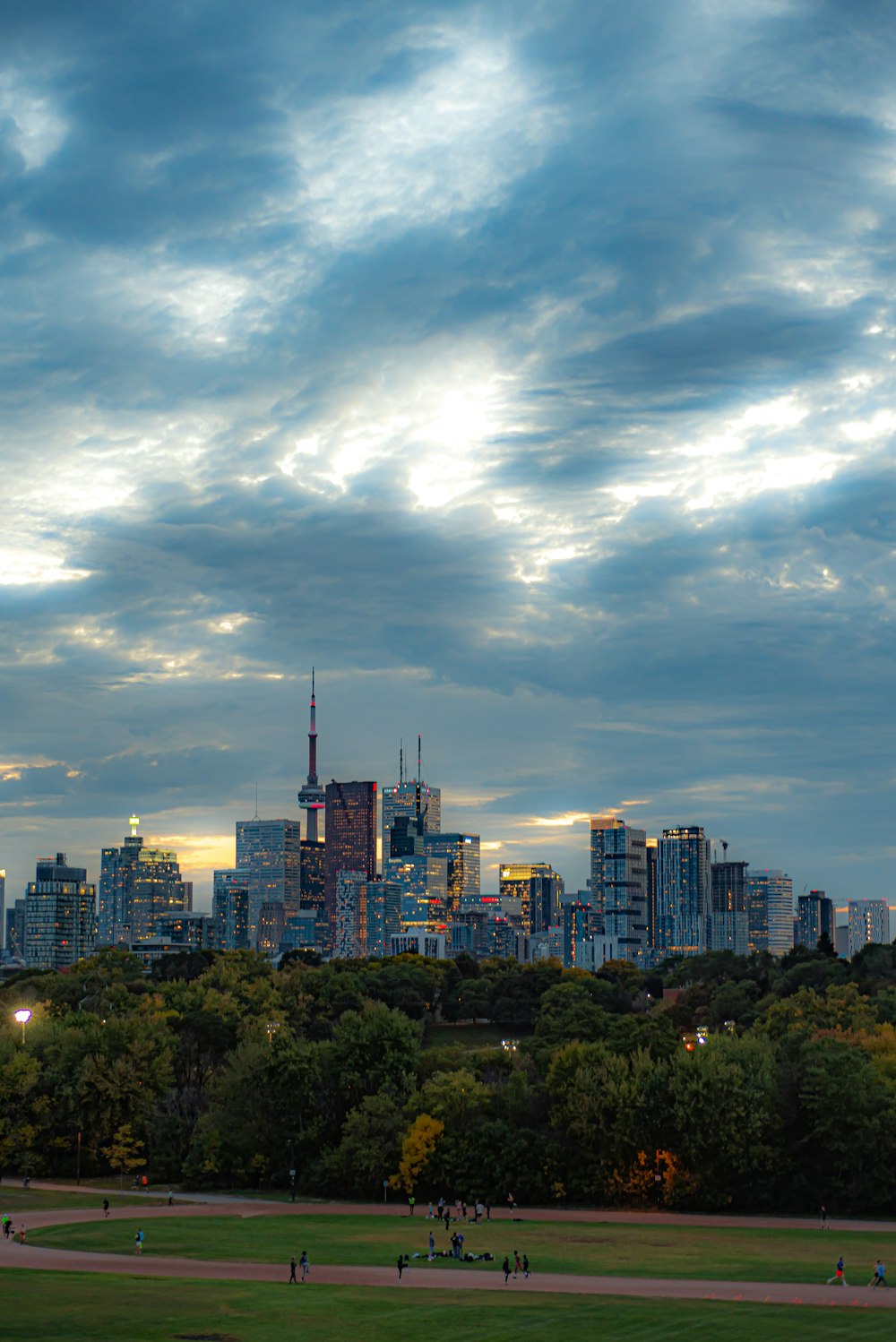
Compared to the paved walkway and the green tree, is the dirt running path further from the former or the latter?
the paved walkway

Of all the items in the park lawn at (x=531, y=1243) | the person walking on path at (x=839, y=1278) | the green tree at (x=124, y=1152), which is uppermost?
the person walking on path at (x=839, y=1278)

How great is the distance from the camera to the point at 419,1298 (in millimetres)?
60062

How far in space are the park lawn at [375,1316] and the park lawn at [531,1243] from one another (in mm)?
8330

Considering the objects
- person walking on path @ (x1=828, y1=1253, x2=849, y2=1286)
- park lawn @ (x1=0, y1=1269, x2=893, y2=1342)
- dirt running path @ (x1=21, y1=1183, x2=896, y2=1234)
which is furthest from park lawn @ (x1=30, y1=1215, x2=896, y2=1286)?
park lawn @ (x1=0, y1=1269, x2=893, y2=1342)

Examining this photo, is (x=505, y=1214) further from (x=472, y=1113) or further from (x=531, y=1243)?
(x=531, y=1243)

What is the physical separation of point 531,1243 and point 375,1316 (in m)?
21.6

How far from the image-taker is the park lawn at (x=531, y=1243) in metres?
67.8

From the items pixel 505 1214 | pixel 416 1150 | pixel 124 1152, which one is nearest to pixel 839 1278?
pixel 505 1214

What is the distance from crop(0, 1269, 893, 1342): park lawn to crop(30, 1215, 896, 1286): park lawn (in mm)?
8330

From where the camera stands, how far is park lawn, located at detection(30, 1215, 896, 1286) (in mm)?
67812

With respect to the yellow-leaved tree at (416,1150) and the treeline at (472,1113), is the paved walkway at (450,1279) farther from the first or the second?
the yellow-leaved tree at (416,1150)

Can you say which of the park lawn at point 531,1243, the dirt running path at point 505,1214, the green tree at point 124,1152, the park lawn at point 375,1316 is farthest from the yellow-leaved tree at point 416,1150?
the park lawn at point 375,1316

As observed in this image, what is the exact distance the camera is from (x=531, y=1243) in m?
76.0

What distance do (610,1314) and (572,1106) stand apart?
41.0 meters
